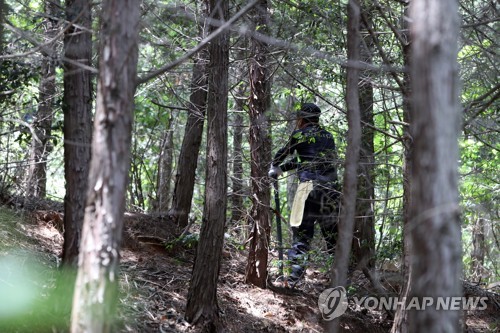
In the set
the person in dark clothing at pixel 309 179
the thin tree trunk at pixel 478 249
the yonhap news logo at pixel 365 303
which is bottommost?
the yonhap news logo at pixel 365 303

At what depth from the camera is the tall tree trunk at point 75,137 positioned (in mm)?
5598

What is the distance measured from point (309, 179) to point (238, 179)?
104 cm

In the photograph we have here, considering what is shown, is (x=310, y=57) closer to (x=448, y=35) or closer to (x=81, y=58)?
(x=81, y=58)

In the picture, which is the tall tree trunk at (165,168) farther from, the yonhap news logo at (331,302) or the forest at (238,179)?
the yonhap news logo at (331,302)

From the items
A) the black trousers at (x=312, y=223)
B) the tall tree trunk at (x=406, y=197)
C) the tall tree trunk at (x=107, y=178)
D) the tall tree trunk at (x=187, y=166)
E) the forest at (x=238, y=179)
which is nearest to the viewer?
the forest at (x=238, y=179)

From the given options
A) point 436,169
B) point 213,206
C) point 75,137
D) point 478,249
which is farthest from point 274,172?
point 478,249

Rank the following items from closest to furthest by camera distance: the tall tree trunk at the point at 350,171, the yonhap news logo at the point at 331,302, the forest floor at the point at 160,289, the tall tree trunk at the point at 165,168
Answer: the tall tree trunk at the point at 350,171 < the forest floor at the point at 160,289 < the yonhap news logo at the point at 331,302 < the tall tree trunk at the point at 165,168

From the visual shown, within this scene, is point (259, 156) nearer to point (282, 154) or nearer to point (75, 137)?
point (282, 154)

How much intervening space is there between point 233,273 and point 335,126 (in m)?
2.41

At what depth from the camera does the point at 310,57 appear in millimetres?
8000

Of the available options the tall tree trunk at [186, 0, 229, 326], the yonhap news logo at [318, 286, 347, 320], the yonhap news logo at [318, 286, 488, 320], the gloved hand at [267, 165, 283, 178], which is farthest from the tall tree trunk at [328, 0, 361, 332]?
the gloved hand at [267, 165, 283, 178]

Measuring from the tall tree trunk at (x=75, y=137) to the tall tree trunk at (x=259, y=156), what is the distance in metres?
2.69

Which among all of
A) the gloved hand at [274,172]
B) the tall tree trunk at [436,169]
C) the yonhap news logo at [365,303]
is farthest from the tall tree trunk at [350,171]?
the gloved hand at [274,172]

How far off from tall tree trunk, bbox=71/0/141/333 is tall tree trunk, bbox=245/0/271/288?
3.67 meters
